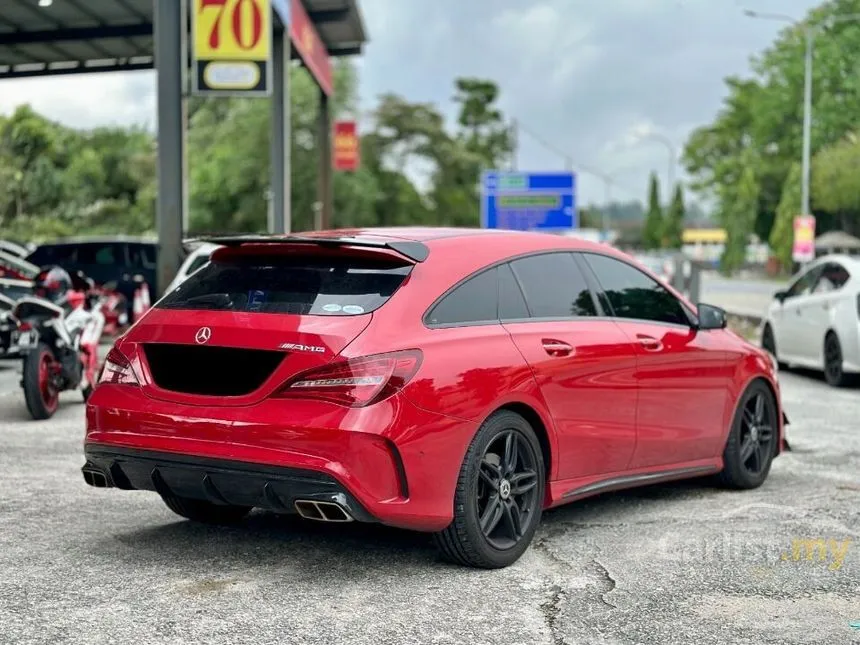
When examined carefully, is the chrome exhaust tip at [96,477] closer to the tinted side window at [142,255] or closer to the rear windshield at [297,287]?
the rear windshield at [297,287]

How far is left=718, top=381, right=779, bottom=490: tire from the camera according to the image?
25.4 feet

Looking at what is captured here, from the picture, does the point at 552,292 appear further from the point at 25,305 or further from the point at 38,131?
the point at 38,131

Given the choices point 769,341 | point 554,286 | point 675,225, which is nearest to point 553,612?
point 554,286

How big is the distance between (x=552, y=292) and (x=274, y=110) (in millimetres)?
24714

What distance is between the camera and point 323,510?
17.0ft

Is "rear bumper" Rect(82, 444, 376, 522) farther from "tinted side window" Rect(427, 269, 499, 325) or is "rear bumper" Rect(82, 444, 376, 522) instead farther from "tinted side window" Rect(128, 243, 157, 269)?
"tinted side window" Rect(128, 243, 157, 269)

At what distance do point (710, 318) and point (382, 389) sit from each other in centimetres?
294

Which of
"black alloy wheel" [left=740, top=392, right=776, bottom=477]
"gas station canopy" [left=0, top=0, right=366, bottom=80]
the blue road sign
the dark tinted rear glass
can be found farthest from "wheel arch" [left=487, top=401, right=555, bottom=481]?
the blue road sign

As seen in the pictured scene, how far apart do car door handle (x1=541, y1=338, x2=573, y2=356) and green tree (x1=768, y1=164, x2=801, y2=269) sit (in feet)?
232

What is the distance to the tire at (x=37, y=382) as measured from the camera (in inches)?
428

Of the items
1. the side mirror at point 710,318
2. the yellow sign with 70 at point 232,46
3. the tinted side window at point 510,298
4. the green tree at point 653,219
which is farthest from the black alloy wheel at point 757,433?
the green tree at point 653,219

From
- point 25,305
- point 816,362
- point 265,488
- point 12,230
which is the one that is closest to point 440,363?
point 265,488

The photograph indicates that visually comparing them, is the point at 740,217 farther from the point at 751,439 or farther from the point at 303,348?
the point at 303,348

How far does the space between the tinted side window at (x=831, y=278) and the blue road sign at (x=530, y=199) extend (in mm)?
23617
